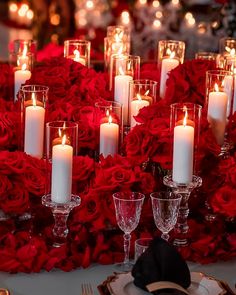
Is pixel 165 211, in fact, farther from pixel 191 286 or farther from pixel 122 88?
pixel 122 88

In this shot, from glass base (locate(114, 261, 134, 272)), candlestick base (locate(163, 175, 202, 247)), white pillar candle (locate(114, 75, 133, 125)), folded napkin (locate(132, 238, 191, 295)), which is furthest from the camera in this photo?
white pillar candle (locate(114, 75, 133, 125))

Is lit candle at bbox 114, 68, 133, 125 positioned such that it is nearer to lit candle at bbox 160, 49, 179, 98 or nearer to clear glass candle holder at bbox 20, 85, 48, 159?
lit candle at bbox 160, 49, 179, 98

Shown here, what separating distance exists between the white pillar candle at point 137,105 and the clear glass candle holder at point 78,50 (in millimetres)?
618

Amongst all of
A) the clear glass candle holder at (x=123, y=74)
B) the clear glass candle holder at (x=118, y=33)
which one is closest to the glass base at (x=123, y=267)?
the clear glass candle holder at (x=123, y=74)

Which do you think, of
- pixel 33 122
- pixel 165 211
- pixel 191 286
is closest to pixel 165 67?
pixel 33 122

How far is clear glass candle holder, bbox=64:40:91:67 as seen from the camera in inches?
146

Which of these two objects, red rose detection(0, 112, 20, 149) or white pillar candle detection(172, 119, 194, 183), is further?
red rose detection(0, 112, 20, 149)

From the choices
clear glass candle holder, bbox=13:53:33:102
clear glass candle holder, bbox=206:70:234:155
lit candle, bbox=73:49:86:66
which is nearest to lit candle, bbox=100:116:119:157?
clear glass candle holder, bbox=206:70:234:155

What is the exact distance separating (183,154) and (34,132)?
1.60ft

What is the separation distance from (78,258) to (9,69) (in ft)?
4.01

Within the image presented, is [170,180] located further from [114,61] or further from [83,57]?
[83,57]

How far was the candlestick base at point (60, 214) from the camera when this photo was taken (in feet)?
8.48

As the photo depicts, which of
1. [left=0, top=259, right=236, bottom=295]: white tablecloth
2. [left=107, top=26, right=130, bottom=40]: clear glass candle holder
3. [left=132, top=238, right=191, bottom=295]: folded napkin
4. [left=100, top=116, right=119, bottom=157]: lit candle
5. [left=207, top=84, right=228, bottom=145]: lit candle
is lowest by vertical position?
[left=0, top=259, right=236, bottom=295]: white tablecloth

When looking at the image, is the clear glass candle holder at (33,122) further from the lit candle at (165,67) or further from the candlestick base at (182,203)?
the lit candle at (165,67)
